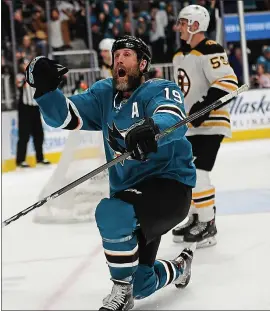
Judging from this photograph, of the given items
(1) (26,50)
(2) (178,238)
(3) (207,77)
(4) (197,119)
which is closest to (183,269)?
(2) (178,238)

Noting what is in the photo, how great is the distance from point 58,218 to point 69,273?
3.94 feet

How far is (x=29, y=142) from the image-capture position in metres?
6.80

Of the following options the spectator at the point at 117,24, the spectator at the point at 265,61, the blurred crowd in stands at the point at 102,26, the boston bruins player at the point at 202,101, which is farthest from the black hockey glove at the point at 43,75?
the spectator at the point at 117,24

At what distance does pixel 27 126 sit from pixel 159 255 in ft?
12.6

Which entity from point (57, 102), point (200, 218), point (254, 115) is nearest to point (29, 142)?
point (254, 115)

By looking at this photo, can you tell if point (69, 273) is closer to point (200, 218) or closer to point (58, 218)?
point (200, 218)

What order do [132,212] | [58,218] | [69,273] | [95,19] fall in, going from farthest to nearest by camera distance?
1. [95,19]
2. [58,218]
3. [69,273]
4. [132,212]

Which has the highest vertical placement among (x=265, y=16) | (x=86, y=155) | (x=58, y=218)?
(x=265, y=16)

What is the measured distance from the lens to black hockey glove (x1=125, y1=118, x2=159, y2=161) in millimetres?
1776

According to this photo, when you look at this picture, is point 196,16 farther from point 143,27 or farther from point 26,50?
point 143,27

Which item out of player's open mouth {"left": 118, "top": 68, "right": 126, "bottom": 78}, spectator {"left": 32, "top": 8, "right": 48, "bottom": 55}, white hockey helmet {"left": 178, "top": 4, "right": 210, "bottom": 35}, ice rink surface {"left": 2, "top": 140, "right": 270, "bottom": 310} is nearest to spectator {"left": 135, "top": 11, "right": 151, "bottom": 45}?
spectator {"left": 32, "top": 8, "right": 48, "bottom": 55}

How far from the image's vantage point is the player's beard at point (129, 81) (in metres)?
2.06

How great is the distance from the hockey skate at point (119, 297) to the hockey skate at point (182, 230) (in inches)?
46.8

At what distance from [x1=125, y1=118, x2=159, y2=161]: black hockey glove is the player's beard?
0.28m
